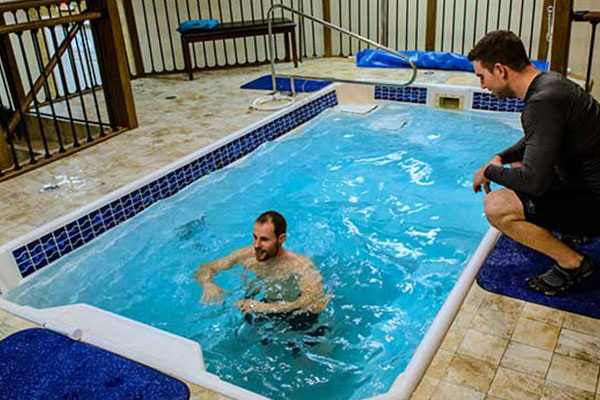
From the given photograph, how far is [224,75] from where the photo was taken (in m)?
7.36

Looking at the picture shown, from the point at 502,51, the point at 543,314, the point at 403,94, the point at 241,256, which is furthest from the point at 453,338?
the point at 403,94

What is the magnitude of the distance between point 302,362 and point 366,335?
42 centimetres

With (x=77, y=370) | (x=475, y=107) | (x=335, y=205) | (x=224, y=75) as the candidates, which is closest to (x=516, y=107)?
(x=475, y=107)

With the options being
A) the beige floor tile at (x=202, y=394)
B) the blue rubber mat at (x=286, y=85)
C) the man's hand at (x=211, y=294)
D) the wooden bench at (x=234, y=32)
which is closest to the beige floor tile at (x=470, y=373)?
the beige floor tile at (x=202, y=394)

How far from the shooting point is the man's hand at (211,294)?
2852mm

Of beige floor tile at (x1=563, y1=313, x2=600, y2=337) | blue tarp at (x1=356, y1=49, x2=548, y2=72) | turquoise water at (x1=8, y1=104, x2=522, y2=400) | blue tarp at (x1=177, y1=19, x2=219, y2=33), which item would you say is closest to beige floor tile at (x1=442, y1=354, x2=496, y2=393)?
beige floor tile at (x1=563, y1=313, x2=600, y2=337)

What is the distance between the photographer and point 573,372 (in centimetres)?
198

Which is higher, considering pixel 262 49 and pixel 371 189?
pixel 262 49

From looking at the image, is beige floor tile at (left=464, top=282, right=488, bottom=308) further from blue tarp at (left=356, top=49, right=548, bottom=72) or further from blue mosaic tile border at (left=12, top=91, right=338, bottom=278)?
blue tarp at (left=356, top=49, right=548, bottom=72)

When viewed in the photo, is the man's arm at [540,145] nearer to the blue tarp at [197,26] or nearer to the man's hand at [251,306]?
the man's hand at [251,306]

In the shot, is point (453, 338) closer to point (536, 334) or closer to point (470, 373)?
point (470, 373)

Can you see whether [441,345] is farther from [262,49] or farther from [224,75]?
[262,49]

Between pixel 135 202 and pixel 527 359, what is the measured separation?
2712 mm

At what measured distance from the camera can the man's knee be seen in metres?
2.39
